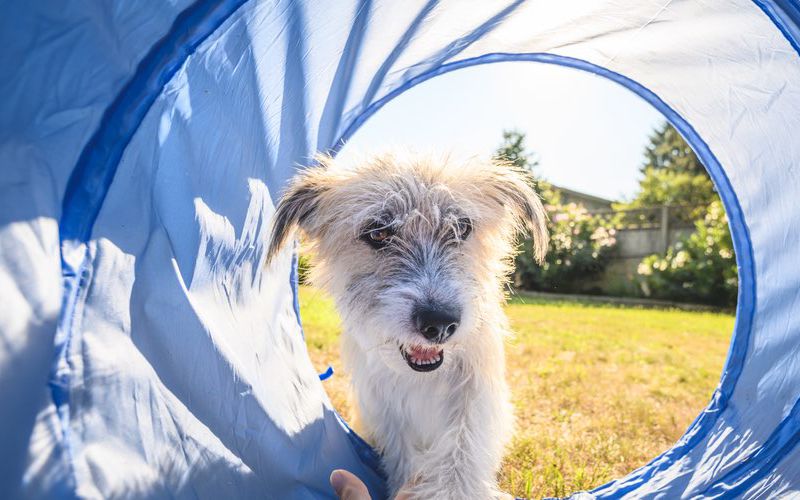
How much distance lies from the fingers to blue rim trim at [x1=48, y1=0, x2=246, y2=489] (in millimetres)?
1283

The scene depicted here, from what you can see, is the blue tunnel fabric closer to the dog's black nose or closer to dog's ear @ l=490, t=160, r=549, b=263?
the dog's black nose

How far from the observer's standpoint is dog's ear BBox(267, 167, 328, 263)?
276cm

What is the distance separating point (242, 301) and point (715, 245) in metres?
13.2

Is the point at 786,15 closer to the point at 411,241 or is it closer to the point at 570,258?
the point at 411,241

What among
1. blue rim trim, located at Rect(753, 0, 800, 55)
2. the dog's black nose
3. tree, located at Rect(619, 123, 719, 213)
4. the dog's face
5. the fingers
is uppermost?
tree, located at Rect(619, 123, 719, 213)

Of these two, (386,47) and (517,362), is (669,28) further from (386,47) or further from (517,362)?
(517,362)

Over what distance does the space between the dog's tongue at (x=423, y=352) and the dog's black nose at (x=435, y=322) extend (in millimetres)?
205

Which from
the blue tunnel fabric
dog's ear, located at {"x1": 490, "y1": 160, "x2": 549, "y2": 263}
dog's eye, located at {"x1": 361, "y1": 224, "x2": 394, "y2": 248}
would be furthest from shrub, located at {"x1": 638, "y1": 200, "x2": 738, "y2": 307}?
dog's eye, located at {"x1": 361, "y1": 224, "x2": 394, "y2": 248}

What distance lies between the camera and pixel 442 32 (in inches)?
143

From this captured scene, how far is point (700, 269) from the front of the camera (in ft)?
43.1

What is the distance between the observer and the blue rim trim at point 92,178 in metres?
1.52

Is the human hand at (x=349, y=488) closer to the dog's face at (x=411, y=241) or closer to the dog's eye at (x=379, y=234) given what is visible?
the dog's face at (x=411, y=241)

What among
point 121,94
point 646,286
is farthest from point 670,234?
point 121,94

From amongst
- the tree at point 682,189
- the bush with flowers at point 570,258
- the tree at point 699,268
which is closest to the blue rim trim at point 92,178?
the tree at point 699,268
